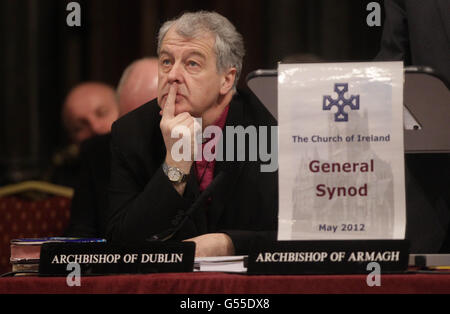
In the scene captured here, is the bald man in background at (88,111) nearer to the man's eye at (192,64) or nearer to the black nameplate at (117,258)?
the man's eye at (192,64)

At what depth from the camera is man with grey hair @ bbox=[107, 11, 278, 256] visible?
1.64 meters

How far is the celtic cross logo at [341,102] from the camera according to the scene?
1271mm

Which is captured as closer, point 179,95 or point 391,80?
point 391,80

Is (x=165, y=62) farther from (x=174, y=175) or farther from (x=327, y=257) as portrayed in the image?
(x=327, y=257)

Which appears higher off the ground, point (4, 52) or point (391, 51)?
point (4, 52)

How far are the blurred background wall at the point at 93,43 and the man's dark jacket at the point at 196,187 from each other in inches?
102

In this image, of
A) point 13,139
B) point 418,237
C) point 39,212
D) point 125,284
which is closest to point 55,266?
point 125,284

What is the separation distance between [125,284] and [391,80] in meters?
0.56

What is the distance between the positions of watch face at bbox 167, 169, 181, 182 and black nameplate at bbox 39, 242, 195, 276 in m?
0.36

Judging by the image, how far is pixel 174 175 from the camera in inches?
64.1

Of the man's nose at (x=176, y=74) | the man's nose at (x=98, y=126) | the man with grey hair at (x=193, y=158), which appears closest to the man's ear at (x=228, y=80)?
the man with grey hair at (x=193, y=158)

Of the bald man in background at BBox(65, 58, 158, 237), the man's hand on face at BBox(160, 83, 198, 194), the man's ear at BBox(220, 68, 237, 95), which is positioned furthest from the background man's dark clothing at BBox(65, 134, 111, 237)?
the man's hand on face at BBox(160, 83, 198, 194)
